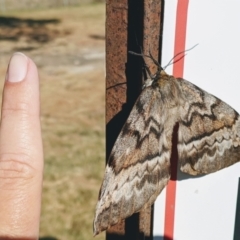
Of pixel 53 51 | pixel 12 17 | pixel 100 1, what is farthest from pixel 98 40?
pixel 100 1

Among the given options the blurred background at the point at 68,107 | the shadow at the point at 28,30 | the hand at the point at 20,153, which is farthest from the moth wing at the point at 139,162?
the shadow at the point at 28,30

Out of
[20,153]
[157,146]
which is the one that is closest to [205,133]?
[157,146]

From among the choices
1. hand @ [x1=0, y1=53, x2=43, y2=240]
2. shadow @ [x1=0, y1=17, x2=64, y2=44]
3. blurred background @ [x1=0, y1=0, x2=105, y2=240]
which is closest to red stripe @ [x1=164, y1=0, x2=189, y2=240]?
hand @ [x1=0, y1=53, x2=43, y2=240]

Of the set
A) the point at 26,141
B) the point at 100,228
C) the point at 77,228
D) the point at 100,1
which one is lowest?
the point at 100,1

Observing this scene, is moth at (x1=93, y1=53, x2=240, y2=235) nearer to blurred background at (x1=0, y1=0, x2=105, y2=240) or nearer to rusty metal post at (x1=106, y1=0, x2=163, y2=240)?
rusty metal post at (x1=106, y1=0, x2=163, y2=240)

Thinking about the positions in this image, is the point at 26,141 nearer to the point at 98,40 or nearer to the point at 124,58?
the point at 124,58

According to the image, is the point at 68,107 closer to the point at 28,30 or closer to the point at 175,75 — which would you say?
the point at 175,75
